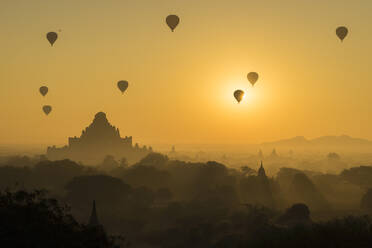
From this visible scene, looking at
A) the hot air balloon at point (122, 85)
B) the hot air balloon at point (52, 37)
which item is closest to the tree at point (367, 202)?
the hot air balloon at point (122, 85)

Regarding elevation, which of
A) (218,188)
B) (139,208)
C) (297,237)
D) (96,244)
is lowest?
(96,244)

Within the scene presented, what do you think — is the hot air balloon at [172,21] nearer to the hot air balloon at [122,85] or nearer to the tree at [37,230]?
the hot air balloon at [122,85]

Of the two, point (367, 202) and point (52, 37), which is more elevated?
point (52, 37)

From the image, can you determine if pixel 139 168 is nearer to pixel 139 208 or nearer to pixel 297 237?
pixel 139 208


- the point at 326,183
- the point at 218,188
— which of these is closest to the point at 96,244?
the point at 218,188

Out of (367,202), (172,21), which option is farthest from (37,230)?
(367,202)

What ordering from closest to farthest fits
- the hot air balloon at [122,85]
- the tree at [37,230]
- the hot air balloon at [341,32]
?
the tree at [37,230], the hot air balloon at [341,32], the hot air balloon at [122,85]

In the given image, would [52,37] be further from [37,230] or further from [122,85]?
[37,230]

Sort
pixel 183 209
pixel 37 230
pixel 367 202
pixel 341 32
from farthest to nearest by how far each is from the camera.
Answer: pixel 367 202 < pixel 183 209 < pixel 341 32 < pixel 37 230
